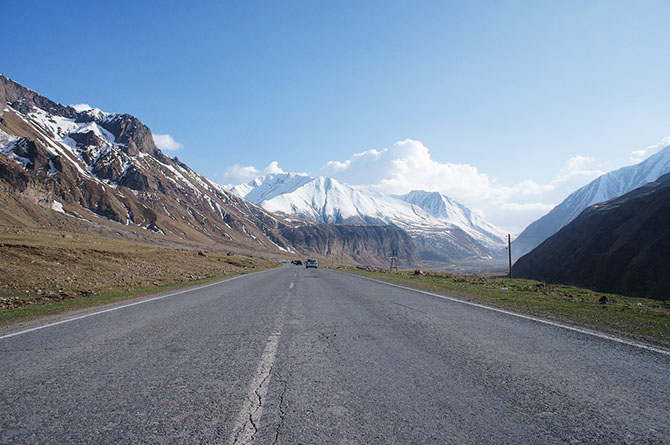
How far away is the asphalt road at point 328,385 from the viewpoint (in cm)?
307

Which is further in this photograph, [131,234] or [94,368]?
[131,234]

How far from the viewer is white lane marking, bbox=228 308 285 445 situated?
9.73 ft

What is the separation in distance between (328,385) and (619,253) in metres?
75.0

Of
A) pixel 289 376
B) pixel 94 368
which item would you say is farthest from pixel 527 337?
pixel 94 368

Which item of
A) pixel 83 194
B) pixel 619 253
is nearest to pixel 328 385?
pixel 619 253

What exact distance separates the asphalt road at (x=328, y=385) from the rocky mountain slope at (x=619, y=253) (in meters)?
55.7

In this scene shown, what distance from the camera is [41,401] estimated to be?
3682 millimetres

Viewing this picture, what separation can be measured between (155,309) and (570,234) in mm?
107873

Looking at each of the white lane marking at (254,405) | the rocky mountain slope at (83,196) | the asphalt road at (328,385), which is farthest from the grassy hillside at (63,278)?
the rocky mountain slope at (83,196)

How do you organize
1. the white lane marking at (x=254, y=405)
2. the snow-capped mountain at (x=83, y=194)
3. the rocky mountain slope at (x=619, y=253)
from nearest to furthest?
1. the white lane marking at (x=254, y=405)
2. the rocky mountain slope at (x=619, y=253)
3. the snow-capped mountain at (x=83, y=194)

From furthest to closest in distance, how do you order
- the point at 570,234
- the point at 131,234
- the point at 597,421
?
the point at 131,234 → the point at 570,234 → the point at 597,421

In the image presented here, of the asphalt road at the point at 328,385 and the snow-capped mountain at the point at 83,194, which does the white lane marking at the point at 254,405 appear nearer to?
the asphalt road at the point at 328,385

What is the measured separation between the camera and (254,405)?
358 cm

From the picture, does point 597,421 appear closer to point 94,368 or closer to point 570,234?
point 94,368
